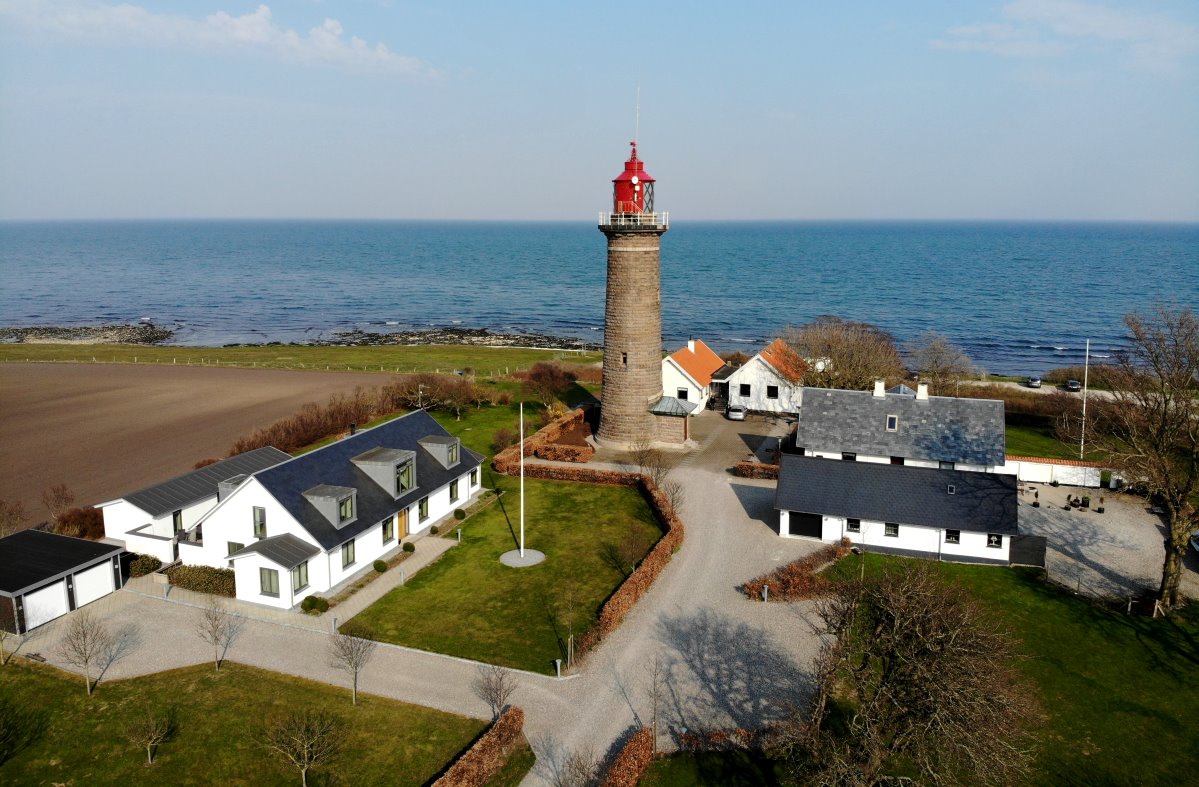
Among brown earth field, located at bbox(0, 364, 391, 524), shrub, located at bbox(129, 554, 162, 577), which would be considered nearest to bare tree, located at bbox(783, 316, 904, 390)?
brown earth field, located at bbox(0, 364, 391, 524)

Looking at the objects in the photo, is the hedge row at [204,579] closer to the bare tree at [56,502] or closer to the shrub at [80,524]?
the shrub at [80,524]

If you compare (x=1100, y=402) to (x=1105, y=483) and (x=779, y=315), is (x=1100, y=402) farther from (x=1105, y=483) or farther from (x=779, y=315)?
(x=779, y=315)

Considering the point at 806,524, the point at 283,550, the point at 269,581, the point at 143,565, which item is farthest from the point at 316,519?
the point at 806,524

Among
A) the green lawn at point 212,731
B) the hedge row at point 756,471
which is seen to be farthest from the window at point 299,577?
the hedge row at point 756,471

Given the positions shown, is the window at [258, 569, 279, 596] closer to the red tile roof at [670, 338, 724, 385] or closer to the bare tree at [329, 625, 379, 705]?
the bare tree at [329, 625, 379, 705]

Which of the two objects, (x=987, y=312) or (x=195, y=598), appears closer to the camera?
(x=195, y=598)

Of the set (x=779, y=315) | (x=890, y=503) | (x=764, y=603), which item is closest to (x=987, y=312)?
(x=779, y=315)
